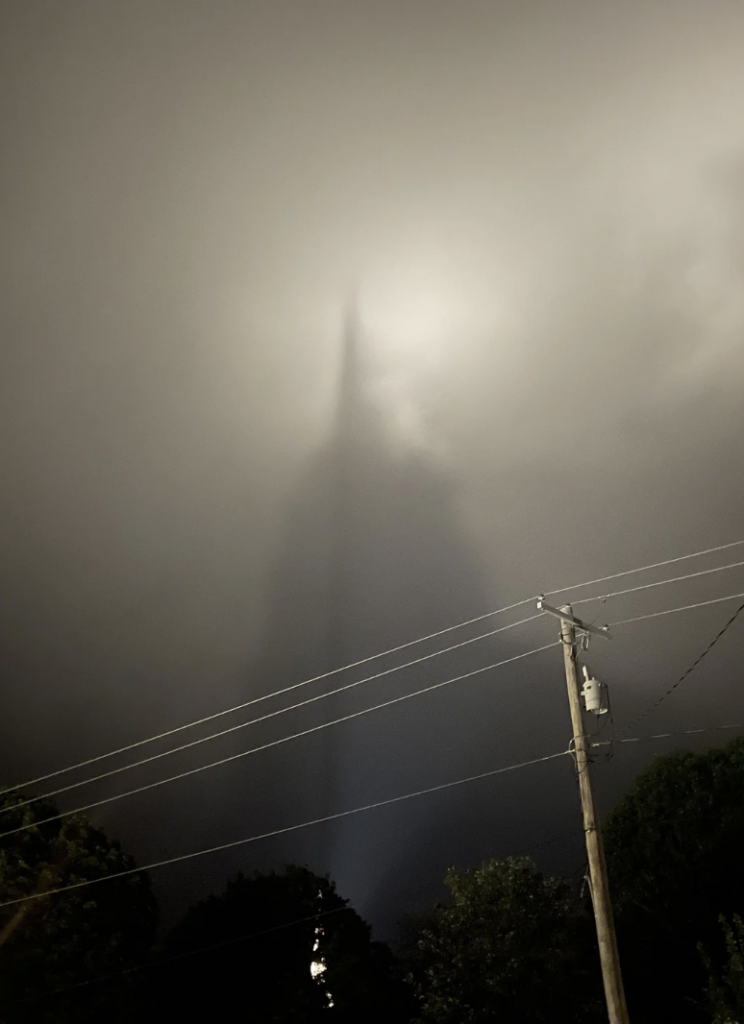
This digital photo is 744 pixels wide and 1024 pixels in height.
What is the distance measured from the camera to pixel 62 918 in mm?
29984

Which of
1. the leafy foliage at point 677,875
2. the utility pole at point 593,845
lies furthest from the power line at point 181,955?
the utility pole at point 593,845

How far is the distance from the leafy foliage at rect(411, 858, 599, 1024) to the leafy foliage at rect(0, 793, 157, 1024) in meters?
11.1

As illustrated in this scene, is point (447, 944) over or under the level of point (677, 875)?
under

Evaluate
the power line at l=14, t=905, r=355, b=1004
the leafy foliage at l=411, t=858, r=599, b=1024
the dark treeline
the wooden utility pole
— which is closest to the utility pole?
the wooden utility pole

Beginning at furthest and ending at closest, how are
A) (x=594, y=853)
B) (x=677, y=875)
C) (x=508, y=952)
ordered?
(x=677, y=875)
(x=508, y=952)
(x=594, y=853)

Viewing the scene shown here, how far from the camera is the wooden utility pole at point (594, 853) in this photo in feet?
46.5

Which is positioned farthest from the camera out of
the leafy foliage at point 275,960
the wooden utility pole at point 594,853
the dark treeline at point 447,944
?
the leafy foliage at point 275,960

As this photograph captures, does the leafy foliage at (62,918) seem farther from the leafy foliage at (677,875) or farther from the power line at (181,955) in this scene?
the leafy foliage at (677,875)

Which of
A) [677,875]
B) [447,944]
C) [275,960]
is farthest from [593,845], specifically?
[275,960]

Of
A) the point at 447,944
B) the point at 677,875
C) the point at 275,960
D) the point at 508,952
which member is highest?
the point at 677,875

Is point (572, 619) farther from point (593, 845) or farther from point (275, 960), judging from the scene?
point (275, 960)

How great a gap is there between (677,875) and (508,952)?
25.7ft

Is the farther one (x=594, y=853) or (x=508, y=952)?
(x=508, y=952)

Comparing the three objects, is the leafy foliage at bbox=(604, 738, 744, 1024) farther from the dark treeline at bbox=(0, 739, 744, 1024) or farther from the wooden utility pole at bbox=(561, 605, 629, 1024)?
the wooden utility pole at bbox=(561, 605, 629, 1024)
